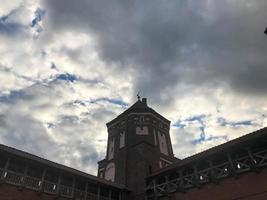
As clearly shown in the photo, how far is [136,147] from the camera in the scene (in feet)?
71.8

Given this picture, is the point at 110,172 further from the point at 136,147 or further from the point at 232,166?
the point at 232,166

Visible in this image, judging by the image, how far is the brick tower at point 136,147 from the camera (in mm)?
20516

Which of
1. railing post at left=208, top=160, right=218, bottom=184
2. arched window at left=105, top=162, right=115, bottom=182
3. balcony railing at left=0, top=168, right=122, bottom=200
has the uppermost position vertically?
arched window at left=105, top=162, right=115, bottom=182

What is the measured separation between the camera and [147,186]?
61.2 ft

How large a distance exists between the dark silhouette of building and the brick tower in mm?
94

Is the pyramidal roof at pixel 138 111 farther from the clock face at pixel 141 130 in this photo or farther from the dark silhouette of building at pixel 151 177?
the dark silhouette of building at pixel 151 177

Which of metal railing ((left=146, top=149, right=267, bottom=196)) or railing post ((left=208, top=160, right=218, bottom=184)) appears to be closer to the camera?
metal railing ((left=146, top=149, right=267, bottom=196))

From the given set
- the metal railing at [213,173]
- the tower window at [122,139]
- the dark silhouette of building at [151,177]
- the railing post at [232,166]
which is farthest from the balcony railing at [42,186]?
the railing post at [232,166]

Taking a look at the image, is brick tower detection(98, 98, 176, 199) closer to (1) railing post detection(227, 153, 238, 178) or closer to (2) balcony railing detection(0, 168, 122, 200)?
(2) balcony railing detection(0, 168, 122, 200)

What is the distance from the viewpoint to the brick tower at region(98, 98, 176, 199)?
20.5 meters

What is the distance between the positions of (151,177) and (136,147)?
3.86m

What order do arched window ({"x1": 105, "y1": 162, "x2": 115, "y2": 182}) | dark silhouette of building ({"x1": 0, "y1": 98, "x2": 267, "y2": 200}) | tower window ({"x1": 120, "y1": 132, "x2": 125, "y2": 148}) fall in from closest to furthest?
dark silhouette of building ({"x1": 0, "y1": 98, "x2": 267, "y2": 200})
arched window ({"x1": 105, "y1": 162, "x2": 115, "y2": 182})
tower window ({"x1": 120, "y1": 132, "x2": 125, "y2": 148})

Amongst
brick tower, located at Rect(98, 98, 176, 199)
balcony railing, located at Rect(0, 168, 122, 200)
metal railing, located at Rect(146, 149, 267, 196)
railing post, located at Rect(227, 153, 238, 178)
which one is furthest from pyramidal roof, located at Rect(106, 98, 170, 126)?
railing post, located at Rect(227, 153, 238, 178)

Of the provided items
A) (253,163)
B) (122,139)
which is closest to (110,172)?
(122,139)
